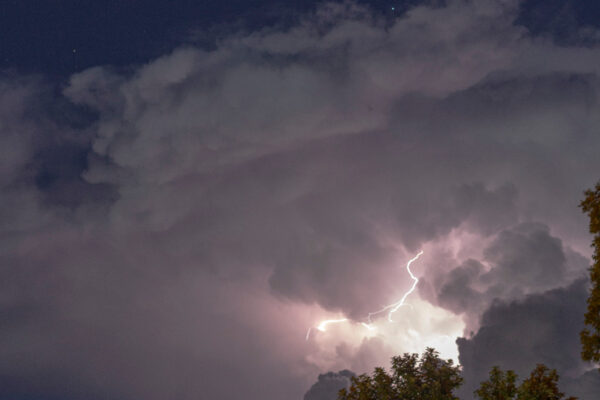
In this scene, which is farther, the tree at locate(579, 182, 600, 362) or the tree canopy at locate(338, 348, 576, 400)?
the tree canopy at locate(338, 348, 576, 400)

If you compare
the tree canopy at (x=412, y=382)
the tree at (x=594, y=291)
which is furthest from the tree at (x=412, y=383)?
the tree at (x=594, y=291)

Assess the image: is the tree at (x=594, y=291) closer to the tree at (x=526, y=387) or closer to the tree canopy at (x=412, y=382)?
the tree at (x=526, y=387)

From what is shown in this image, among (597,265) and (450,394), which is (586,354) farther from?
(450,394)

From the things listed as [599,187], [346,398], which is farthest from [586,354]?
[346,398]

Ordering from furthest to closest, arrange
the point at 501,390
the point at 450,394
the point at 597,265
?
the point at 450,394 < the point at 501,390 < the point at 597,265

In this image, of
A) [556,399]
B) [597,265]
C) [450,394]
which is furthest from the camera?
[450,394]

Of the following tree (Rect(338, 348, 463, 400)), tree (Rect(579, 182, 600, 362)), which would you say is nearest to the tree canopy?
tree (Rect(338, 348, 463, 400))

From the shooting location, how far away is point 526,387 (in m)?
26.9

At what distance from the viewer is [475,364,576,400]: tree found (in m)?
26.5

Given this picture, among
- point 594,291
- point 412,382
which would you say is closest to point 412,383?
point 412,382

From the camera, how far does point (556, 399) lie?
26.7 m

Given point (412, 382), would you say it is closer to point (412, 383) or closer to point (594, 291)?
point (412, 383)

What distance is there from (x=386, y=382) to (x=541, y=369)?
12.8 meters

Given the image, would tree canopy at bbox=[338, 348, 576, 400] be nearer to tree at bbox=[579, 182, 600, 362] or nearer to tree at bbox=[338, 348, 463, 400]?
tree at bbox=[338, 348, 463, 400]
